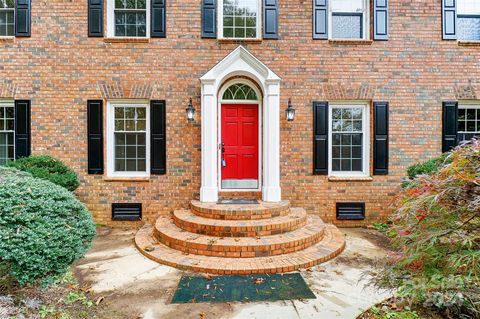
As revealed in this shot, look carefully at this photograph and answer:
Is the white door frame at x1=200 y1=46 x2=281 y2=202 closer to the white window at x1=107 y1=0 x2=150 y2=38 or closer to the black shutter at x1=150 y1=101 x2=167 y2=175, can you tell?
the black shutter at x1=150 y1=101 x2=167 y2=175

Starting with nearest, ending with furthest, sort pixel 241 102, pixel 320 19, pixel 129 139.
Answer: pixel 320 19
pixel 241 102
pixel 129 139

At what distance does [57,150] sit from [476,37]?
10422 millimetres

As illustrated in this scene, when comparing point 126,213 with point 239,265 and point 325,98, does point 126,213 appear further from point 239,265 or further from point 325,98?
point 325,98

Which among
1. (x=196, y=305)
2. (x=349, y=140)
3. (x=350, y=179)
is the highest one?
(x=349, y=140)

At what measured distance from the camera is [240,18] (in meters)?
6.63

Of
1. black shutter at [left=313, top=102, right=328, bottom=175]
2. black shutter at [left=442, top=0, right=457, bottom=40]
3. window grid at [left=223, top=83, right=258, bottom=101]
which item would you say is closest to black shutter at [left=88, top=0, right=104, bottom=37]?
window grid at [left=223, top=83, right=258, bottom=101]

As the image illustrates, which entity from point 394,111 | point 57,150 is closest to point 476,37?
point 394,111

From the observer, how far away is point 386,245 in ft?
17.4

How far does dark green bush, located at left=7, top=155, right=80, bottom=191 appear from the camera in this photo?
564cm

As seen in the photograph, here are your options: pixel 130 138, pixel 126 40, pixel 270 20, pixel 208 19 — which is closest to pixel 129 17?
pixel 126 40

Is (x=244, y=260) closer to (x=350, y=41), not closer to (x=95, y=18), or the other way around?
(x=350, y=41)

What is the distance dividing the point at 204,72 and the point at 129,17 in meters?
2.29

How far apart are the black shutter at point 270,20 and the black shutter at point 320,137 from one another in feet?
6.23

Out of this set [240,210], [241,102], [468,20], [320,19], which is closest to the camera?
[240,210]
